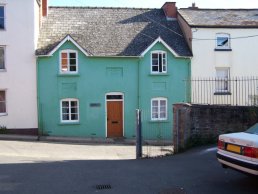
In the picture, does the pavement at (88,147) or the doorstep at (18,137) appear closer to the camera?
the pavement at (88,147)

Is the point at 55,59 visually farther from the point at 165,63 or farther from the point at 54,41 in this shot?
the point at 165,63

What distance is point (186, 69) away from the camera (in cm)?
2884

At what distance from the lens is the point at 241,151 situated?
29.0 ft

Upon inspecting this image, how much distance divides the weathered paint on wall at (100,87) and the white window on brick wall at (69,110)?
298 mm

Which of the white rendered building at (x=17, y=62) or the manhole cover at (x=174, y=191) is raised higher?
the white rendered building at (x=17, y=62)

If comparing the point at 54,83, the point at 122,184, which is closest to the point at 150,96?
the point at 54,83

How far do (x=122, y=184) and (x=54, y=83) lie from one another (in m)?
18.3

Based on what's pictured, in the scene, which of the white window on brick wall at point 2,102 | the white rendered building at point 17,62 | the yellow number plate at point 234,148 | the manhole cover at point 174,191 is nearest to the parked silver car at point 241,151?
the yellow number plate at point 234,148

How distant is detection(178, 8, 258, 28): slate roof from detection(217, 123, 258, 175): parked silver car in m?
19.9

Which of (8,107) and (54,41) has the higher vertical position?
(54,41)

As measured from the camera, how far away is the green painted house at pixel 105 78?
88.6ft

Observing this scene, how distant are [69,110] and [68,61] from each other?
3174 mm

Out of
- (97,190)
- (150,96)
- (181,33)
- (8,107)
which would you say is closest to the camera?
(97,190)

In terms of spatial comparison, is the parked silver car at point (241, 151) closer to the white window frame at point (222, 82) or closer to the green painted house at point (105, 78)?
the green painted house at point (105, 78)
